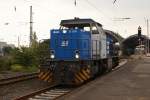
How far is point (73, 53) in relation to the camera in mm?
20172

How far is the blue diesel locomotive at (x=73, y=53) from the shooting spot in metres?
19.1

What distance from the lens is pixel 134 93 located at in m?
15.1

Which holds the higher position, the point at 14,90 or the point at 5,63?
the point at 5,63

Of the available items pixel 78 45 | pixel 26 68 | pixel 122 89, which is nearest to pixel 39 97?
pixel 122 89

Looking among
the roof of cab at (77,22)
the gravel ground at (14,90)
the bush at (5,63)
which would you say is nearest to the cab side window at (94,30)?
the roof of cab at (77,22)

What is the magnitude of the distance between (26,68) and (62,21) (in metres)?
12.9

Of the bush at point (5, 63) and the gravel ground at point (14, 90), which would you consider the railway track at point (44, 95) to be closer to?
the gravel ground at point (14, 90)

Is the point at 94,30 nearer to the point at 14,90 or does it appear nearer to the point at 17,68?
the point at 14,90

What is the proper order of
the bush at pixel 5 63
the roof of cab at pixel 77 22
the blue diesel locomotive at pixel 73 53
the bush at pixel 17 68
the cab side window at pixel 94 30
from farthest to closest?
the bush at pixel 17 68 < the bush at pixel 5 63 < the cab side window at pixel 94 30 < the roof of cab at pixel 77 22 < the blue diesel locomotive at pixel 73 53

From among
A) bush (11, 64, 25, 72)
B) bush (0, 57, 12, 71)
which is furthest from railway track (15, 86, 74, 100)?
bush (0, 57, 12, 71)

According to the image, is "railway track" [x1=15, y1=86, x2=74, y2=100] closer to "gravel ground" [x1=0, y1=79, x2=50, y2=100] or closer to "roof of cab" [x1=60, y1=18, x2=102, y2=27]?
"gravel ground" [x1=0, y1=79, x2=50, y2=100]

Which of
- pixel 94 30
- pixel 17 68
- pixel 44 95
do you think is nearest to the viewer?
pixel 44 95

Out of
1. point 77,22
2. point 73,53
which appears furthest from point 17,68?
point 73,53

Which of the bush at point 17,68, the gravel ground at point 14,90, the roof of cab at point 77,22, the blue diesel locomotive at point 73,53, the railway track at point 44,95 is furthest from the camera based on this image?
the bush at point 17,68
